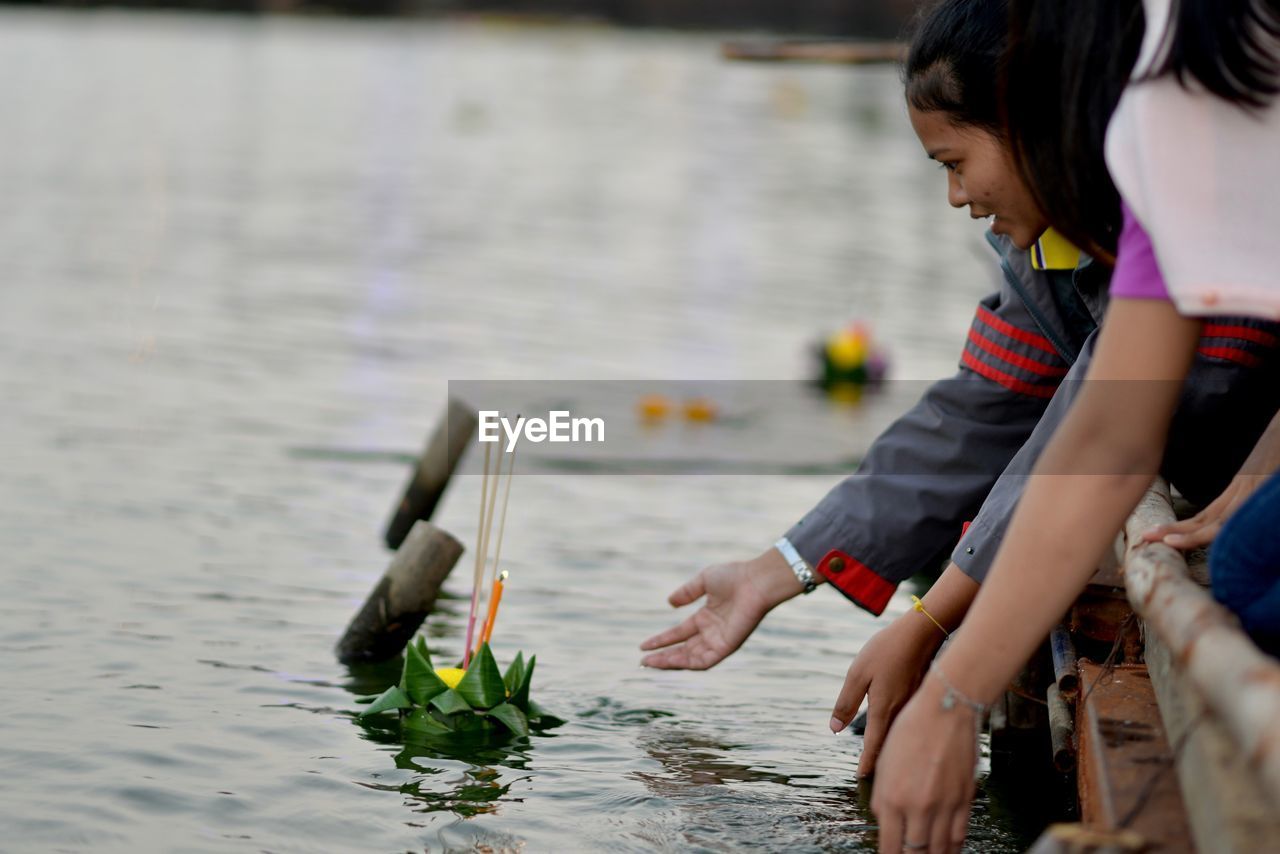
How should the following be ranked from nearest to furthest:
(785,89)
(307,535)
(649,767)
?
(649,767) < (307,535) < (785,89)

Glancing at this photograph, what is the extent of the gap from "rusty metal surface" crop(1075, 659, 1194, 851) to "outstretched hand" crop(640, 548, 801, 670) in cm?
83

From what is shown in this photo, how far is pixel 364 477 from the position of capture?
9.43m

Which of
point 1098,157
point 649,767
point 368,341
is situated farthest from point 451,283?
point 1098,157

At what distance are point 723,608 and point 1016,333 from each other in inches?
37.9

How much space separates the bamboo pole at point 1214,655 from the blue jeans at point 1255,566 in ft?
0.10

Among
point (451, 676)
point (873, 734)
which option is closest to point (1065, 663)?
point (873, 734)

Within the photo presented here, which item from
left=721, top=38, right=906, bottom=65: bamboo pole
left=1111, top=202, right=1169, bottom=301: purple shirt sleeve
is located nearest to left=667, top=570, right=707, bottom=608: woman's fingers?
left=1111, top=202, right=1169, bottom=301: purple shirt sleeve

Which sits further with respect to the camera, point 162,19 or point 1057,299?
point 162,19

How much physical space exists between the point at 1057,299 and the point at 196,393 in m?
8.26

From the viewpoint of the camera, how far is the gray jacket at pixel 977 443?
12.7 ft

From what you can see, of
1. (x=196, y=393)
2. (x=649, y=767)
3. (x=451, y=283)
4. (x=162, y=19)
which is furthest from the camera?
(x=162, y=19)

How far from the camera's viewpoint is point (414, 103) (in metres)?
46.2

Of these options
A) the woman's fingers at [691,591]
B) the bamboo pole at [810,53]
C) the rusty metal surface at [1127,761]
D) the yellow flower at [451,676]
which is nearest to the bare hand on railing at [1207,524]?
the rusty metal surface at [1127,761]

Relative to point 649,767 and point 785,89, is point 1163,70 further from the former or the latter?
point 785,89
